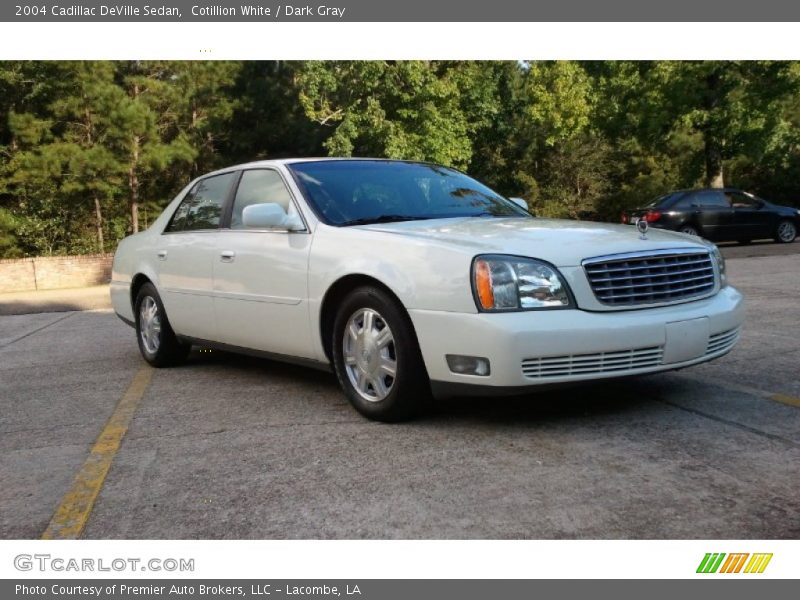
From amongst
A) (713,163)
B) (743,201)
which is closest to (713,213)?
(743,201)

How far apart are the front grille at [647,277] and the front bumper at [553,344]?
0.26 feet

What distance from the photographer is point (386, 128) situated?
27.4 meters

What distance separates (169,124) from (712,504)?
27978 millimetres

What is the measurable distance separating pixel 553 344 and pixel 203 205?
340cm

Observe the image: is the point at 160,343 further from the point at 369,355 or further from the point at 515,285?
the point at 515,285

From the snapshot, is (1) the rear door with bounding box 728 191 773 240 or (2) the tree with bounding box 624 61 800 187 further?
(2) the tree with bounding box 624 61 800 187

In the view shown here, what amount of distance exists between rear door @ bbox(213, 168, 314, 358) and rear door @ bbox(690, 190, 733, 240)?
15915 mm

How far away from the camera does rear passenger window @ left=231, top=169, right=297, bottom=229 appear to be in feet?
18.0

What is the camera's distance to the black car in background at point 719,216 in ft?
64.0

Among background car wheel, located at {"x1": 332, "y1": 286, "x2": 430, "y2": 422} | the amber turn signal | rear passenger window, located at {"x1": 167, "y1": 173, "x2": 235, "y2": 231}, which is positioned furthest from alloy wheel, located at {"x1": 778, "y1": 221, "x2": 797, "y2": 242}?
the amber turn signal

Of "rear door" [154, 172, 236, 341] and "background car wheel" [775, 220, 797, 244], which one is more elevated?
"rear door" [154, 172, 236, 341]

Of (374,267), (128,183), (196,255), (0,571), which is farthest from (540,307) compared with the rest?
(128,183)

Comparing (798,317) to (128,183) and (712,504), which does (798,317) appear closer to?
(712,504)
